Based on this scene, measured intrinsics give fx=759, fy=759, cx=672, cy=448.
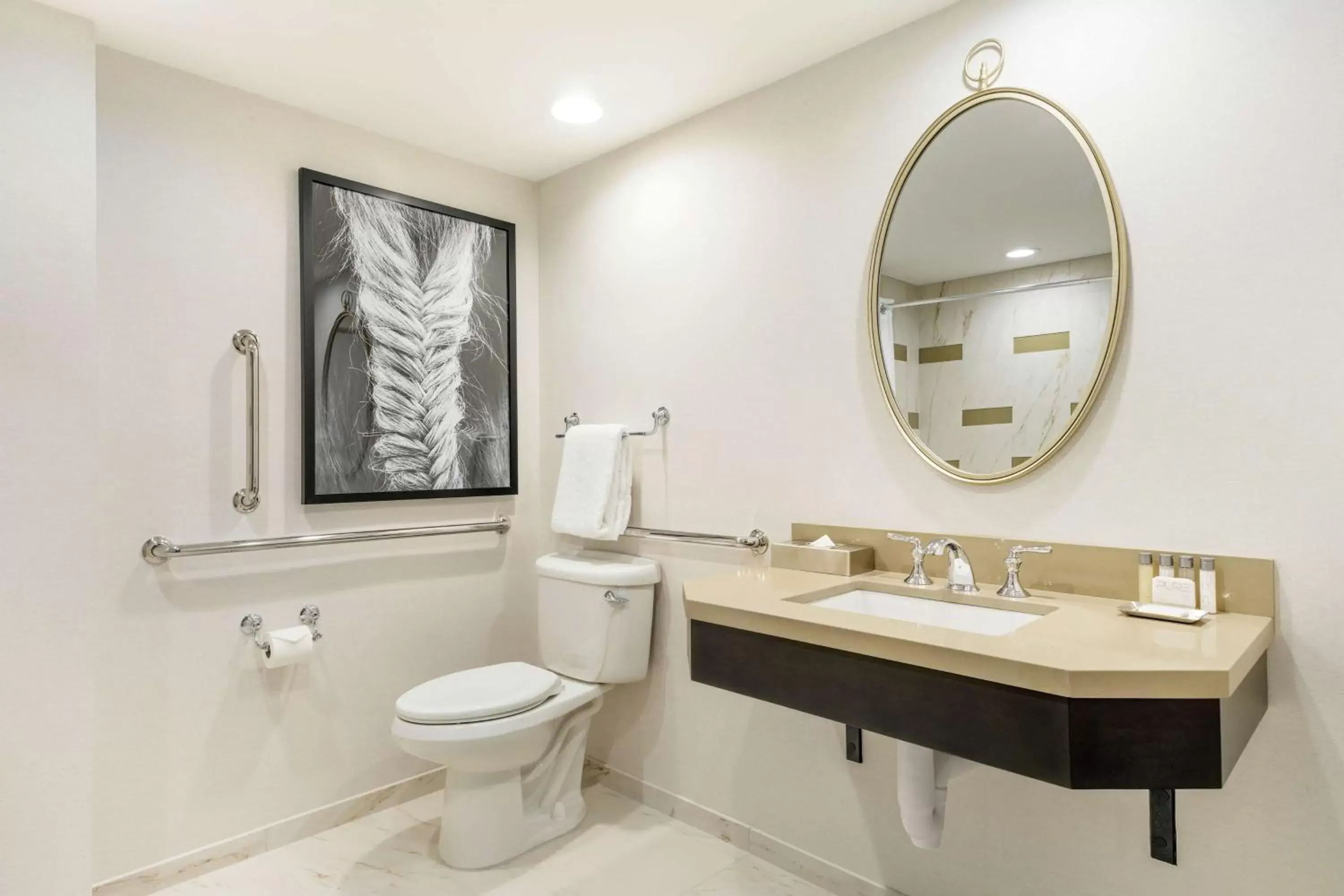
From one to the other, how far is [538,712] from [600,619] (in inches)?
13.2

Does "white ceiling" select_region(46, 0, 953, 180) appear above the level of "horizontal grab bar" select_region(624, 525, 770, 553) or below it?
above

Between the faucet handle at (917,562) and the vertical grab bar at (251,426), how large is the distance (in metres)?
1.72

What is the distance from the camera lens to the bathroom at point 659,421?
136 cm

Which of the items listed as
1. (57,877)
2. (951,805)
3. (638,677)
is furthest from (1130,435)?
(57,877)

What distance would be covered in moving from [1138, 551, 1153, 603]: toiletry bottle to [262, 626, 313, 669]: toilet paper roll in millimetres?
2037

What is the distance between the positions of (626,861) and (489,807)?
41 cm

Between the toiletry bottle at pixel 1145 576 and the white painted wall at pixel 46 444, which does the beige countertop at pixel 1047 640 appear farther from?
the white painted wall at pixel 46 444

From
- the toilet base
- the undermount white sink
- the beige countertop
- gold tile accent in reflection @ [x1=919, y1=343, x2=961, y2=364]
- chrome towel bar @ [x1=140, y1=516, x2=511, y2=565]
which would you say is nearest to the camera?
the beige countertop

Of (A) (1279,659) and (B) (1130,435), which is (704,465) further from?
(A) (1279,659)

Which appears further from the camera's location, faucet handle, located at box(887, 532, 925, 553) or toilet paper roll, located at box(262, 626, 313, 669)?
toilet paper roll, located at box(262, 626, 313, 669)

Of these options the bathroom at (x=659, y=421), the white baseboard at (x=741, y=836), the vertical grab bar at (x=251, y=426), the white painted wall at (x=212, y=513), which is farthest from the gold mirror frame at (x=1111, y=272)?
the vertical grab bar at (x=251, y=426)

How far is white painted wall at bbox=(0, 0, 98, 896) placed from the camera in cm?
165

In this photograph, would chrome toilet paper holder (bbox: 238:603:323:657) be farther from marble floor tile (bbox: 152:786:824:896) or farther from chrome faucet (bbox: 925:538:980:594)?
chrome faucet (bbox: 925:538:980:594)

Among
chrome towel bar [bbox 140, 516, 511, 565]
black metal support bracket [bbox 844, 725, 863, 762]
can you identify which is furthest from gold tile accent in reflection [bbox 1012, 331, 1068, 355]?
chrome towel bar [bbox 140, 516, 511, 565]
